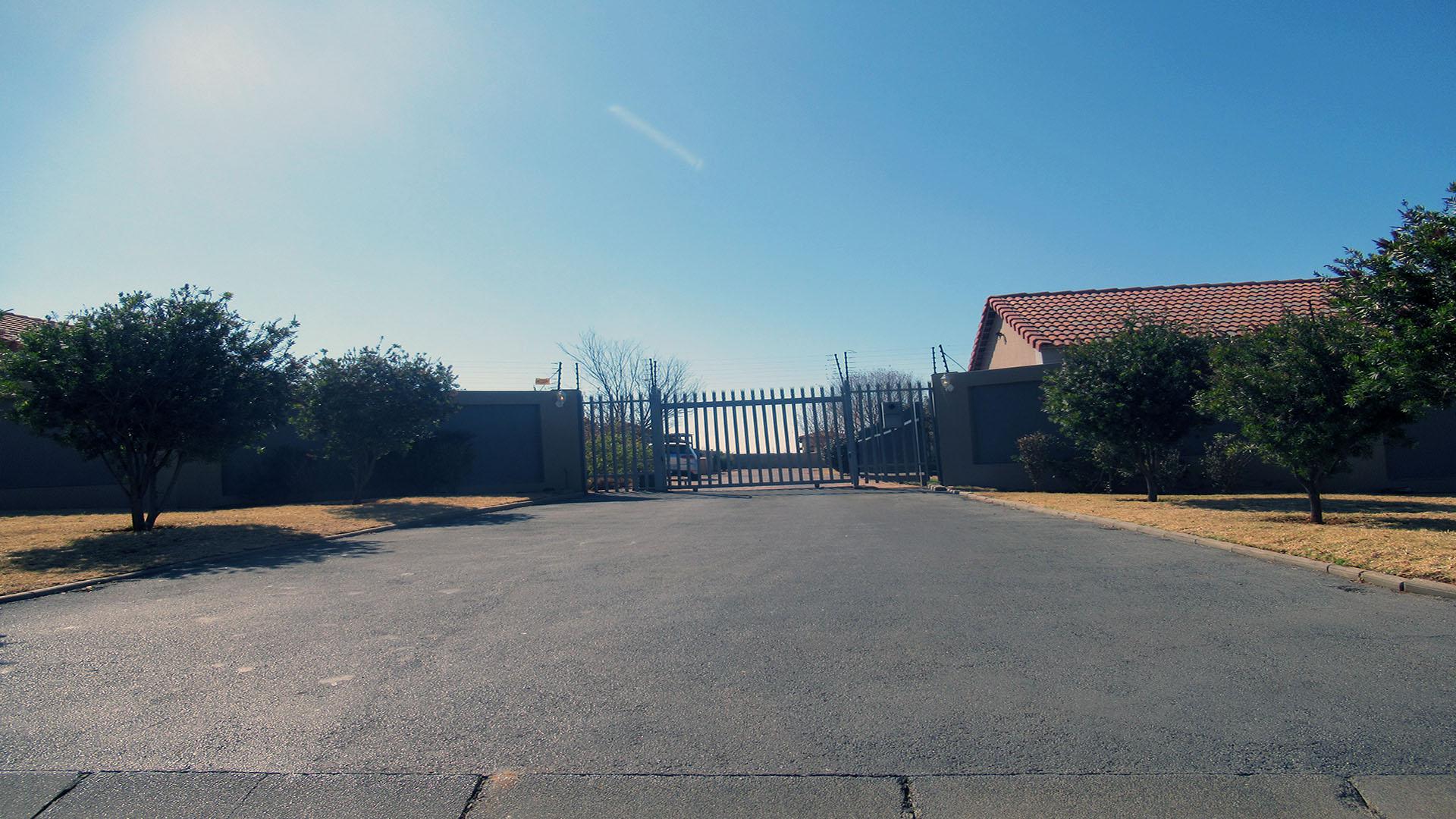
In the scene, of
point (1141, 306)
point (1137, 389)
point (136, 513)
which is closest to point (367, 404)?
point (136, 513)

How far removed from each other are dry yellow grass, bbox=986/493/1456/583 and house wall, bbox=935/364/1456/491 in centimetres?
187

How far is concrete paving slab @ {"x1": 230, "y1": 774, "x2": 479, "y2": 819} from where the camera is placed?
3.35 metres

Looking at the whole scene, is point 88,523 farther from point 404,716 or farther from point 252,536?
point 404,716

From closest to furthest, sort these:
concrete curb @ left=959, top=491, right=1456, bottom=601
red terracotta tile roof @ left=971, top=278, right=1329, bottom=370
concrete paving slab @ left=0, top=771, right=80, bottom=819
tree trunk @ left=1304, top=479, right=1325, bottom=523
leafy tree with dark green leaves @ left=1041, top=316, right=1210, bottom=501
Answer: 1. concrete paving slab @ left=0, top=771, right=80, bottom=819
2. concrete curb @ left=959, top=491, right=1456, bottom=601
3. tree trunk @ left=1304, top=479, right=1325, bottom=523
4. leafy tree with dark green leaves @ left=1041, top=316, right=1210, bottom=501
5. red terracotta tile roof @ left=971, top=278, right=1329, bottom=370

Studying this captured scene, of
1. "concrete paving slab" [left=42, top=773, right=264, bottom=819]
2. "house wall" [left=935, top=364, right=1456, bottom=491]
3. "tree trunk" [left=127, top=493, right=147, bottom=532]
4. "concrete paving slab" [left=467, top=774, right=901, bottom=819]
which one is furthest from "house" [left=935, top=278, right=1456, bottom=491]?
"tree trunk" [left=127, top=493, right=147, bottom=532]

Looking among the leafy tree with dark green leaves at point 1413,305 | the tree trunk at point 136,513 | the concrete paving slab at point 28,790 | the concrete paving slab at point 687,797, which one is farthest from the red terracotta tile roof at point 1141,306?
the concrete paving slab at point 28,790

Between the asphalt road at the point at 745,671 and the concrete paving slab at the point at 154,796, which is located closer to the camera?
the concrete paving slab at the point at 154,796

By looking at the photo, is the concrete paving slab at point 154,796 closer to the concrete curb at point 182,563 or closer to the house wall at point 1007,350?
the concrete curb at point 182,563

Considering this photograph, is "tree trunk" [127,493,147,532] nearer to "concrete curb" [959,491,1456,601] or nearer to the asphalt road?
the asphalt road

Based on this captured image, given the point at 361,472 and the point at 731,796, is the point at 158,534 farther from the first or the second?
the point at 731,796

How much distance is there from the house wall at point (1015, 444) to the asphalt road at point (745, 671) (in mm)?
10691

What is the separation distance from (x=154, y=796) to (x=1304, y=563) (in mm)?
8497

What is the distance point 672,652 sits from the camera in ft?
17.6

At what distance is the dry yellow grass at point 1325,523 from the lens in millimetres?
7777
